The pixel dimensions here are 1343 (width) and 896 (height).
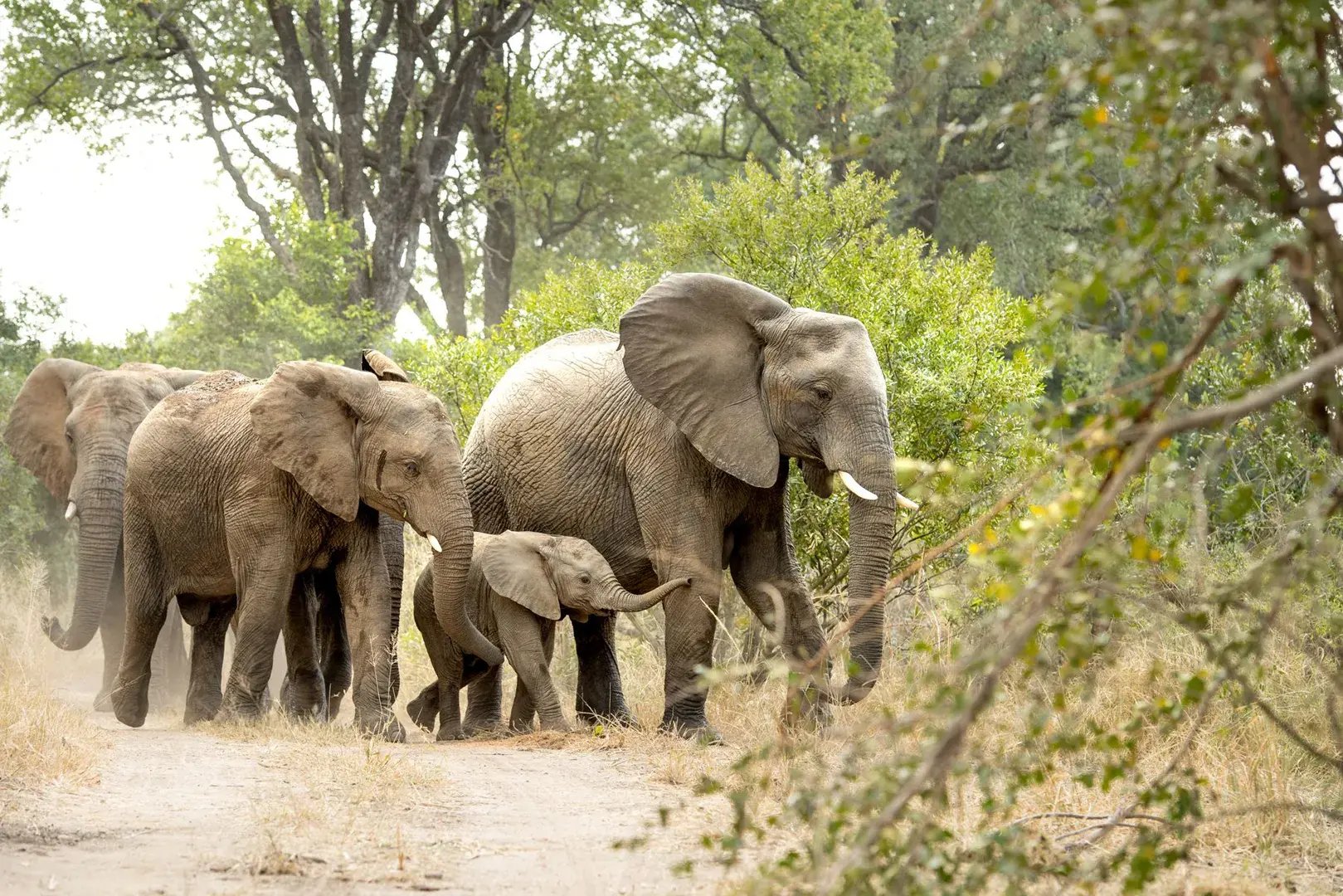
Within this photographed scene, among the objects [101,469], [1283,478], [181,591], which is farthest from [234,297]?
[1283,478]

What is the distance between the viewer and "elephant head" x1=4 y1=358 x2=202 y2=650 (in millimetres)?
13055

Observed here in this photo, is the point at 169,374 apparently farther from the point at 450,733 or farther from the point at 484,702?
the point at 450,733

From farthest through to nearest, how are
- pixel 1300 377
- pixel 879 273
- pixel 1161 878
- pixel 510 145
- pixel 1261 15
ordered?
pixel 510 145 → pixel 879 273 → pixel 1161 878 → pixel 1261 15 → pixel 1300 377

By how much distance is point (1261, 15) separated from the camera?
115 inches

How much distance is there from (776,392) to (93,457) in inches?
256

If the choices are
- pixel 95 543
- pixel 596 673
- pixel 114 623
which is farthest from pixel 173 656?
pixel 596 673

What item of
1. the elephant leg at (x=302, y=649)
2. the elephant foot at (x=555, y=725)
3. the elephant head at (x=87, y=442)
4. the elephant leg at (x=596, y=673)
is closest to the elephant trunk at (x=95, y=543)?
the elephant head at (x=87, y=442)

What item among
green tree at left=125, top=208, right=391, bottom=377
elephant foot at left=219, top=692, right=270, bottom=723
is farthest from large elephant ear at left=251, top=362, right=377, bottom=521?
green tree at left=125, top=208, right=391, bottom=377

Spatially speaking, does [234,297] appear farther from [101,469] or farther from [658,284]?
[658,284]

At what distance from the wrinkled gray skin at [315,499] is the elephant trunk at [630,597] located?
808 mm

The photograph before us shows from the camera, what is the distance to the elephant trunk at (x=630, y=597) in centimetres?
941

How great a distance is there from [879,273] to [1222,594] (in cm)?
854

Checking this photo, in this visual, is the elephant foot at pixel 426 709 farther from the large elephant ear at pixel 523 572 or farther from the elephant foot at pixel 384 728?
the large elephant ear at pixel 523 572

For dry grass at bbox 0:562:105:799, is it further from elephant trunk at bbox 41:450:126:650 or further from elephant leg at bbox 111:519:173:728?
elephant trunk at bbox 41:450:126:650
